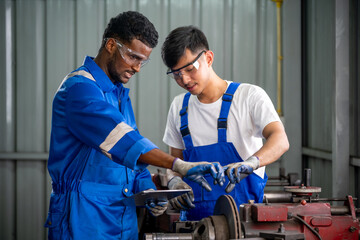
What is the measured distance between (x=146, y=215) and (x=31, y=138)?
1454 millimetres

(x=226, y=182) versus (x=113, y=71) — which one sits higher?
(x=113, y=71)

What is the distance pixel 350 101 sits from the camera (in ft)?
8.33

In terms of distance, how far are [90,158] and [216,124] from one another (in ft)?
1.94

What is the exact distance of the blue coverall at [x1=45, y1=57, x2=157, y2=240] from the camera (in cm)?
130

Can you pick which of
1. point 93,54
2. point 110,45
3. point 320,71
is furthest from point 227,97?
point 93,54

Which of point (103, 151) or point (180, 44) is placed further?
point (180, 44)

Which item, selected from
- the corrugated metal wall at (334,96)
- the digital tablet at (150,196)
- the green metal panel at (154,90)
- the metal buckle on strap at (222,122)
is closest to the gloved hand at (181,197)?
the digital tablet at (150,196)

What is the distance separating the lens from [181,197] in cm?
170

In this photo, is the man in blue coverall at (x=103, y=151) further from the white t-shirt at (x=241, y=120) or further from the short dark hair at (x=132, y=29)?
the white t-shirt at (x=241, y=120)

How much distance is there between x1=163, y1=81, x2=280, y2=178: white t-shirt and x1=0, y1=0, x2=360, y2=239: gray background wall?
162cm

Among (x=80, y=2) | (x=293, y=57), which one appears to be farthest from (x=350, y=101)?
(x=80, y=2)

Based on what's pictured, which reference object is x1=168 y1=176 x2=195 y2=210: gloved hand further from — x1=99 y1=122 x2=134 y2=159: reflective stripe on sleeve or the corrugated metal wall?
the corrugated metal wall

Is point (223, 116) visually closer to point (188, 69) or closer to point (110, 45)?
point (188, 69)

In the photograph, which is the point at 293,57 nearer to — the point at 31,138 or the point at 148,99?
the point at 148,99
